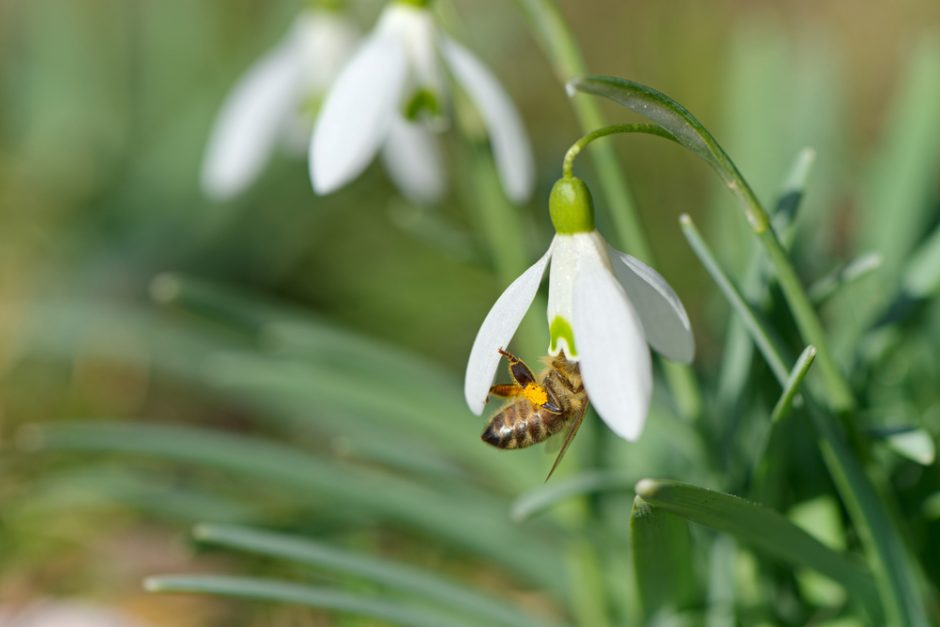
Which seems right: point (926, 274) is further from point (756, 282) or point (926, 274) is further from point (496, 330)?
point (496, 330)

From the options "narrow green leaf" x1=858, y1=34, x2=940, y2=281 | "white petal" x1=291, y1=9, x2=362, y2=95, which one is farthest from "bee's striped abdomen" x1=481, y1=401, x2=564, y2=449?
"narrow green leaf" x1=858, y1=34, x2=940, y2=281

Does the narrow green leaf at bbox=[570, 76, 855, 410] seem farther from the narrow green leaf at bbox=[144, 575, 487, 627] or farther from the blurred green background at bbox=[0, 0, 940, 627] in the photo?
A: the narrow green leaf at bbox=[144, 575, 487, 627]

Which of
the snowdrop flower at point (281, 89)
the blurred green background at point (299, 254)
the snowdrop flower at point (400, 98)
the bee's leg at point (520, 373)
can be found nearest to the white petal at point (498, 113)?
the snowdrop flower at point (400, 98)

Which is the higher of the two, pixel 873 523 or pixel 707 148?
pixel 707 148

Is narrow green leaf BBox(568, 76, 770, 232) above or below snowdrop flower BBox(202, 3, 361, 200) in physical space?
below

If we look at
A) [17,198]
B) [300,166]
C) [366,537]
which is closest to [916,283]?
[366,537]

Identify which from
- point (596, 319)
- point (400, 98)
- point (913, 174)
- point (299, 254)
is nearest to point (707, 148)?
point (596, 319)

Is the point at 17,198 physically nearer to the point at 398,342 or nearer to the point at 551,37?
the point at 398,342
